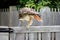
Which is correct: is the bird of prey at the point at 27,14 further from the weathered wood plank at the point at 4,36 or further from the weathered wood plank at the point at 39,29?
the weathered wood plank at the point at 4,36

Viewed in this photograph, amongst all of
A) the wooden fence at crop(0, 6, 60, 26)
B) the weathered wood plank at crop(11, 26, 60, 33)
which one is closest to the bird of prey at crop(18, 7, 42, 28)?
the weathered wood plank at crop(11, 26, 60, 33)

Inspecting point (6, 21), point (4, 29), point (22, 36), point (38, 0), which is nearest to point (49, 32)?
point (22, 36)

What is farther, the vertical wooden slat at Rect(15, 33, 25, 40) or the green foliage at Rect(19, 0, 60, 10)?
the green foliage at Rect(19, 0, 60, 10)

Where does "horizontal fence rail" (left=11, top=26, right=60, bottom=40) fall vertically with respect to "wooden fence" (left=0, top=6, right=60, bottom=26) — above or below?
above

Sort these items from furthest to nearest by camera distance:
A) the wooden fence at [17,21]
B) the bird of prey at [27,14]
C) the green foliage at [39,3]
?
the green foliage at [39,3]
the wooden fence at [17,21]
the bird of prey at [27,14]

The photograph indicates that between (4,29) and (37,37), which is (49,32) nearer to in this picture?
(37,37)

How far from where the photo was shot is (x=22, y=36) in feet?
7.38

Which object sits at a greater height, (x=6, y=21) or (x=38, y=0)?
(x=38, y=0)

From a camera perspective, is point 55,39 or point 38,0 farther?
point 38,0

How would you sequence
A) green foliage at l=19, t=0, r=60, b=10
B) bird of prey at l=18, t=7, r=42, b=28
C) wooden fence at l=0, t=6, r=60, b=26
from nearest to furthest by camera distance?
bird of prey at l=18, t=7, r=42, b=28 → wooden fence at l=0, t=6, r=60, b=26 → green foliage at l=19, t=0, r=60, b=10

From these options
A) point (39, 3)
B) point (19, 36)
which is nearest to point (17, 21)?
point (39, 3)

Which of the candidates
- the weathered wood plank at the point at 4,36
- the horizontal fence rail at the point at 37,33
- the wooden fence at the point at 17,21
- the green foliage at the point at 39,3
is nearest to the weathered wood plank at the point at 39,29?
the horizontal fence rail at the point at 37,33

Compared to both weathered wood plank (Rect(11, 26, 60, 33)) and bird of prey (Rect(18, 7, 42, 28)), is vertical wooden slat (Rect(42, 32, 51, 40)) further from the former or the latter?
bird of prey (Rect(18, 7, 42, 28))

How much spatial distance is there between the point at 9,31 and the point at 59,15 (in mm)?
3022
